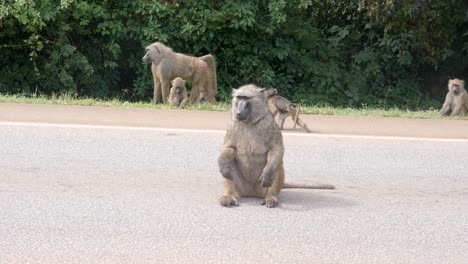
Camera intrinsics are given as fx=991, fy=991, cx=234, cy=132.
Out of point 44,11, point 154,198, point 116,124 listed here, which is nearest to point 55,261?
point 154,198

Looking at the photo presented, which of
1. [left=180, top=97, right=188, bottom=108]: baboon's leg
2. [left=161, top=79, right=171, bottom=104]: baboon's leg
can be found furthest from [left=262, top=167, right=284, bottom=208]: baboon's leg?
[left=161, top=79, right=171, bottom=104]: baboon's leg

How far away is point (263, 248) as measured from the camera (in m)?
6.79

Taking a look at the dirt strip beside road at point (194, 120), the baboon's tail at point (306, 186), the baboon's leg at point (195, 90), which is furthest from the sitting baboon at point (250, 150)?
the baboon's leg at point (195, 90)

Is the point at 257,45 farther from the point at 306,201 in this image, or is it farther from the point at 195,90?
the point at 306,201

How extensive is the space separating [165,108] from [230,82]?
7.13m

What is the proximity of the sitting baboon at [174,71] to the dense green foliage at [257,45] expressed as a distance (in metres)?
2.20

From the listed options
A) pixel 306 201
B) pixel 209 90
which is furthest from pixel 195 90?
pixel 306 201

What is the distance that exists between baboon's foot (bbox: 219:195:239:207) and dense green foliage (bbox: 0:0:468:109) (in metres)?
10.9

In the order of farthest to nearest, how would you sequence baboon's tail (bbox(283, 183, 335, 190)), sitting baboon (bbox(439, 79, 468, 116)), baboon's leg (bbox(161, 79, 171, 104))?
baboon's leg (bbox(161, 79, 171, 104))
sitting baboon (bbox(439, 79, 468, 116))
baboon's tail (bbox(283, 183, 335, 190))

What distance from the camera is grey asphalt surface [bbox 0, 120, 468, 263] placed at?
6746mm

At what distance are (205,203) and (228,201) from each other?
224mm

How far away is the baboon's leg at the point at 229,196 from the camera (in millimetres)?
8016

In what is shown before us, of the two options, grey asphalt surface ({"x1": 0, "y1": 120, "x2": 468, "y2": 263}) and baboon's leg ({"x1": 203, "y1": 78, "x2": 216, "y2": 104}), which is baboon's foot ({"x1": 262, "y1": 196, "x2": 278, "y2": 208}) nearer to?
grey asphalt surface ({"x1": 0, "y1": 120, "x2": 468, "y2": 263})

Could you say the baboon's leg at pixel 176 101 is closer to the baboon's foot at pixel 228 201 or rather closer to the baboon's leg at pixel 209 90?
the baboon's leg at pixel 209 90
